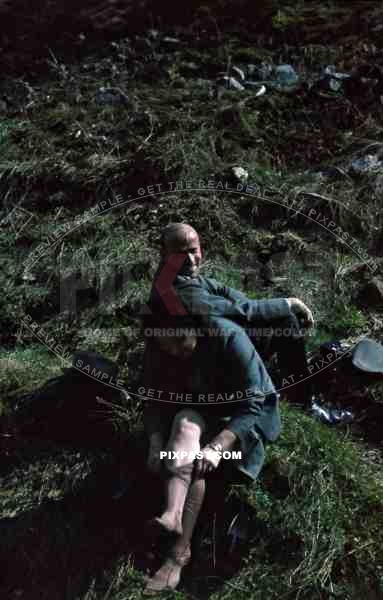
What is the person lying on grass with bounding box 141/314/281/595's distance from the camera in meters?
3.18

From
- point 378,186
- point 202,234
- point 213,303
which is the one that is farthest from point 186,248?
point 378,186

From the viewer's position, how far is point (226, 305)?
349 cm

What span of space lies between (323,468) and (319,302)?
4.06 feet

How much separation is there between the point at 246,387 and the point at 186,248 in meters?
0.70

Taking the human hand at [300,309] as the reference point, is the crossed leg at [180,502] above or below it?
below

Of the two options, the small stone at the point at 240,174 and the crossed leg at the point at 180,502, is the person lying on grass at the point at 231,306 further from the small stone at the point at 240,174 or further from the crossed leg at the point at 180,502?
the small stone at the point at 240,174

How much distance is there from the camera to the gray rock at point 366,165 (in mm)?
5078

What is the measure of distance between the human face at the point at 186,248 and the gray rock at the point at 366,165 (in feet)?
6.91

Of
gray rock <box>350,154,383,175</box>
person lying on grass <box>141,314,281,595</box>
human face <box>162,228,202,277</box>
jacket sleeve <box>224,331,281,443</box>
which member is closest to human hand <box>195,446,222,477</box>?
person lying on grass <box>141,314,281,595</box>

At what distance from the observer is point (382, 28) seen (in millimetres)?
6273

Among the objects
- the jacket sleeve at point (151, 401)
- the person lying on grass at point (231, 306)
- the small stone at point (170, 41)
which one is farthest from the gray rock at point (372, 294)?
the small stone at point (170, 41)

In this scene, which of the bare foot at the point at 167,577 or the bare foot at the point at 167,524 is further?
the bare foot at the point at 167,577

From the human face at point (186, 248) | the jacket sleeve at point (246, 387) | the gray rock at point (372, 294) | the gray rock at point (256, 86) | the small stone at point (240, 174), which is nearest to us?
the jacket sleeve at point (246, 387)

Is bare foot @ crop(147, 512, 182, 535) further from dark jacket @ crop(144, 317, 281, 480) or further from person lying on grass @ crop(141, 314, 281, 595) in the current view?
dark jacket @ crop(144, 317, 281, 480)
